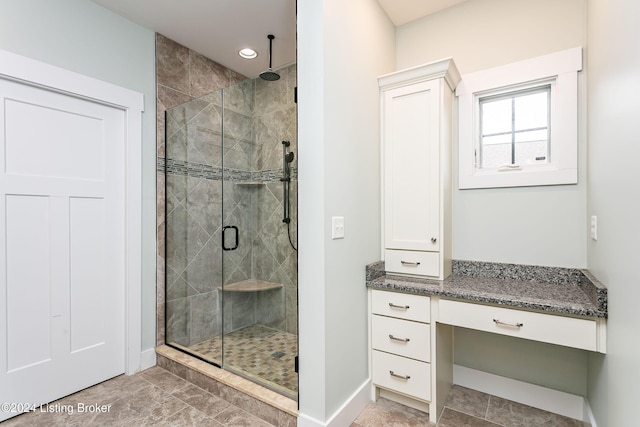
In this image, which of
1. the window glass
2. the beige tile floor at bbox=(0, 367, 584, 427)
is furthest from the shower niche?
the window glass

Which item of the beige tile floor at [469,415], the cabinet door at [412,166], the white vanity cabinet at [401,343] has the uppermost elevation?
the cabinet door at [412,166]

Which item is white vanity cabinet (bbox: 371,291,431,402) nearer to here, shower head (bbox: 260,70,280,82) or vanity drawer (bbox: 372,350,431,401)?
vanity drawer (bbox: 372,350,431,401)

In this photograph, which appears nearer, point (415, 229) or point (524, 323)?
point (524, 323)

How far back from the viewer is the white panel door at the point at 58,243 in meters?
1.83

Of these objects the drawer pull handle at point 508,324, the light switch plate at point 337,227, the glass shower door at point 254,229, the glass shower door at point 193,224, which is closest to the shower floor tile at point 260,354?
the glass shower door at point 254,229

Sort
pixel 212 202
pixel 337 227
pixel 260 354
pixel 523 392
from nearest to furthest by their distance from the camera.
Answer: pixel 337 227
pixel 523 392
pixel 260 354
pixel 212 202

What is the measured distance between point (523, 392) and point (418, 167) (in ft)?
5.14

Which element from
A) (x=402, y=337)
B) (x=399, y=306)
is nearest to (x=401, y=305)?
(x=399, y=306)

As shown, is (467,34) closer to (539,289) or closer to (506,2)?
(506,2)

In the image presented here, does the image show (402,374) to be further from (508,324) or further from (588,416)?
(588,416)

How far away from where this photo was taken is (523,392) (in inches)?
77.0

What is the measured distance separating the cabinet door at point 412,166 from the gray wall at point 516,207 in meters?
0.35

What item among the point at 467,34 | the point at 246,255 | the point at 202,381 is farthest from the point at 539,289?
the point at 202,381

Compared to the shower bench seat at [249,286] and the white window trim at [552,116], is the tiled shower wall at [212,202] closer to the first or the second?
the shower bench seat at [249,286]
